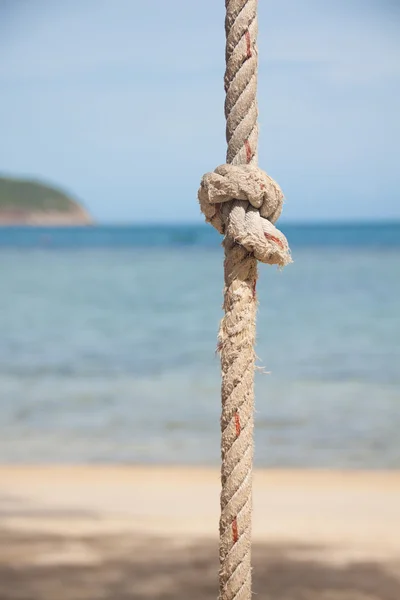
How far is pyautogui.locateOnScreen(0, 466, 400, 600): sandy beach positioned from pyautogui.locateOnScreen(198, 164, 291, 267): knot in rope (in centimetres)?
169

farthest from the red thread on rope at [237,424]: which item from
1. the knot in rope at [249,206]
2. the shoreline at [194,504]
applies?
the shoreline at [194,504]

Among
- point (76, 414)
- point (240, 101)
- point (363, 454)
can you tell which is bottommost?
point (240, 101)

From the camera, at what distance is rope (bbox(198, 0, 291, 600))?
1.04 metres

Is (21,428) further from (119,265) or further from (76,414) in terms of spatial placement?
(119,265)

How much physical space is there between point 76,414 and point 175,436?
611mm

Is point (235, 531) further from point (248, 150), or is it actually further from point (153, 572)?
point (153, 572)

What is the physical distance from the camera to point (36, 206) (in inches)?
1602

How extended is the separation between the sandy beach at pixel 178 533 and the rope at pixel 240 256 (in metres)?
1.56

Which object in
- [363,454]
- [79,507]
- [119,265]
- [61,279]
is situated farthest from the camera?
[119,265]

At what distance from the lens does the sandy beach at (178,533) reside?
266cm

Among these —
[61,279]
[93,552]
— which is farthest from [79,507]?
[61,279]

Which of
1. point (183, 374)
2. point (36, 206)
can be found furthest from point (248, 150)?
point (36, 206)

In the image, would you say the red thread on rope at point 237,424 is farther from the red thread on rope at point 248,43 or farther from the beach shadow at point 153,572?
the beach shadow at point 153,572

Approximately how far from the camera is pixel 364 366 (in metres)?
6.33
